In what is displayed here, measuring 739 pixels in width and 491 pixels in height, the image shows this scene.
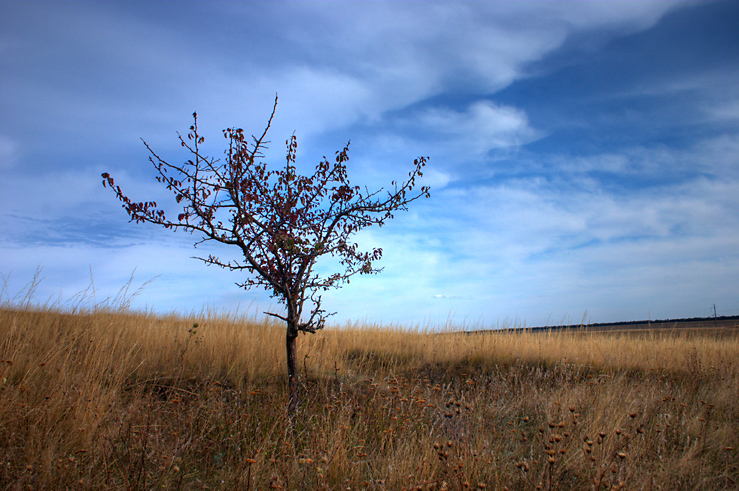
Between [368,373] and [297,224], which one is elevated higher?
[297,224]

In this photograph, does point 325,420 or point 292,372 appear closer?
point 325,420

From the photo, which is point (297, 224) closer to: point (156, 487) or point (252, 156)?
point (252, 156)

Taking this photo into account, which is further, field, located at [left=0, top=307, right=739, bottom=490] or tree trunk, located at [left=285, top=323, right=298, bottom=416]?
tree trunk, located at [left=285, top=323, right=298, bottom=416]

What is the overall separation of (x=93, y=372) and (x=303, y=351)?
146 inches

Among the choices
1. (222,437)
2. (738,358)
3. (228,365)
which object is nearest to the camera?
(222,437)

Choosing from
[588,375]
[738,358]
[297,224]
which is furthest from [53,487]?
[738,358]

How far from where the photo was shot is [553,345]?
35.1ft

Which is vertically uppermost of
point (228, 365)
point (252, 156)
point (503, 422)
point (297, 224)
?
point (252, 156)

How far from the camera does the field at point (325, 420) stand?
3525 mm

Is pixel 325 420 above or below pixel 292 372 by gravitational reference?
below

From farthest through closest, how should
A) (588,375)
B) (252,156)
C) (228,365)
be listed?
(588,375) → (228,365) → (252,156)

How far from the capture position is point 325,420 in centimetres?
464

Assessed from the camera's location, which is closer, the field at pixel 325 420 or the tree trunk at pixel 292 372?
the field at pixel 325 420

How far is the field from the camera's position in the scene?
3.53m
